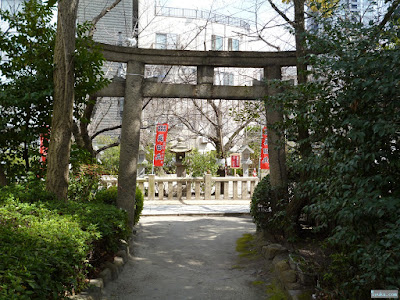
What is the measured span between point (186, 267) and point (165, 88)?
3576mm

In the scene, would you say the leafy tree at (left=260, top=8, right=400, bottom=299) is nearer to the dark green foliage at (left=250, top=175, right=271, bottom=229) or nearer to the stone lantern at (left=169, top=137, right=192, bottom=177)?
the dark green foliage at (left=250, top=175, right=271, bottom=229)

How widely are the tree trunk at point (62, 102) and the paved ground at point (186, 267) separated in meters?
1.88

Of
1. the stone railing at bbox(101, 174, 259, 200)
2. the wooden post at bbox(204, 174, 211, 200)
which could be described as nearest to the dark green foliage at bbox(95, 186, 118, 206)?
the stone railing at bbox(101, 174, 259, 200)

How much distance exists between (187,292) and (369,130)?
3.56m

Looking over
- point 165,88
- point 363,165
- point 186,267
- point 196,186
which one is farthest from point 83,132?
point 196,186

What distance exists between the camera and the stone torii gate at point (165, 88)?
26.1 feet

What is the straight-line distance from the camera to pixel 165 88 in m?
8.09

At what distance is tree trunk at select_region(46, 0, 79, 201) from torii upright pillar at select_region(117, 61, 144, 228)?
5.93 feet

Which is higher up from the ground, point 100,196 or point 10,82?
point 10,82

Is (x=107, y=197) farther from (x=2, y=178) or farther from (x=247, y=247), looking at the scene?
(x=247, y=247)

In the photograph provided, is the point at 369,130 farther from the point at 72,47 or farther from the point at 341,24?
the point at 72,47

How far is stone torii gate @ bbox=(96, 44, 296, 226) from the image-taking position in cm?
795

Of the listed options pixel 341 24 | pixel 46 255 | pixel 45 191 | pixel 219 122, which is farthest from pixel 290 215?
pixel 219 122

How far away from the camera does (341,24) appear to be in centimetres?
436
